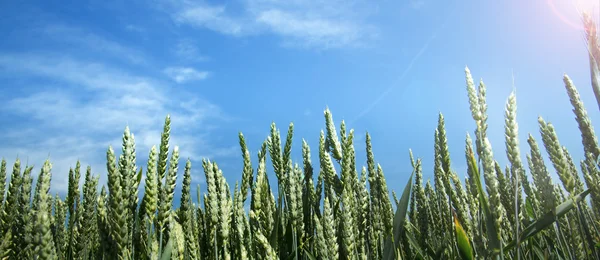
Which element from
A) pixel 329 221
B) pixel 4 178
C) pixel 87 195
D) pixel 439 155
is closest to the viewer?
pixel 329 221

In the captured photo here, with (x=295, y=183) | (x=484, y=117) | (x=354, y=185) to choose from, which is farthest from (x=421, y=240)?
(x=484, y=117)

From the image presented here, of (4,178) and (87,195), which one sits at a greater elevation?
(4,178)

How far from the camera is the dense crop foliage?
1.54 meters

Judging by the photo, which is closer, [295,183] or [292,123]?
[295,183]

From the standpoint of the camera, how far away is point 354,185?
104 inches

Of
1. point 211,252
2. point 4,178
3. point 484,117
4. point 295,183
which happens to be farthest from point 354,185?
point 4,178

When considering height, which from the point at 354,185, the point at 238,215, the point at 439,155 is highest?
the point at 439,155

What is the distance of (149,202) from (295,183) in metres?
0.99

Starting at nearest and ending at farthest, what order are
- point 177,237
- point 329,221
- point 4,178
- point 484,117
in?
1. point 484,117
2. point 177,237
3. point 329,221
4. point 4,178

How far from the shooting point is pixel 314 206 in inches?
113

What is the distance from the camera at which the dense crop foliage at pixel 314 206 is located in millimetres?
1545

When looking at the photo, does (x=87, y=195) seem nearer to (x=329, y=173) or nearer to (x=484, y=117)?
(x=329, y=173)

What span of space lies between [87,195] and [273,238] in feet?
4.13

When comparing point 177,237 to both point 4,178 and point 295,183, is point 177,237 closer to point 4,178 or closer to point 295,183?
point 295,183
